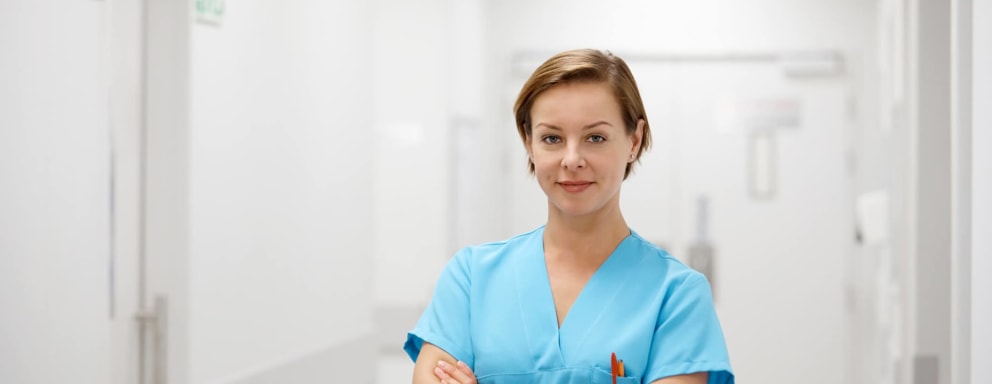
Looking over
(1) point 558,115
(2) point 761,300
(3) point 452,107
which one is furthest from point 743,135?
(1) point 558,115

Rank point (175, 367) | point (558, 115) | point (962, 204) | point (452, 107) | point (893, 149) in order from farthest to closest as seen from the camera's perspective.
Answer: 1. point (452, 107)
2. point (893, 149)
3. point (175, 367)
4. point (962, 204)
5. point (558, 115)

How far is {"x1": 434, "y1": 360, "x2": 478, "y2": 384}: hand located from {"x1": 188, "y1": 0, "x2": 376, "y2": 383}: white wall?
1.01 meters

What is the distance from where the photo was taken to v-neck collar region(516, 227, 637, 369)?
1480 millimetres

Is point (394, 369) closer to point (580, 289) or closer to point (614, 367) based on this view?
point (580, 289)

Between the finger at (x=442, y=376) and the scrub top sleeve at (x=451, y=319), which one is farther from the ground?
the scrub top sleeve at (x=451, y=319)

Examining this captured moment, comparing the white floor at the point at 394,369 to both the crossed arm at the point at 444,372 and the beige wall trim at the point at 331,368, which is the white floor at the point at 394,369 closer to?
the beige wall trim at the point at 331,368

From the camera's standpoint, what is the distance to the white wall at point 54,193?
1893 mm

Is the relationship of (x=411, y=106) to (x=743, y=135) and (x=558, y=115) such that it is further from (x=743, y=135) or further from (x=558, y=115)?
(x=558, y=115)

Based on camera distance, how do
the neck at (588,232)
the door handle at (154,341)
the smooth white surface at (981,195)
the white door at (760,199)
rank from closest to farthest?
the neck at (588,232), the smooth white surface at (981,195), the door handle at (154,341), the white door at (760,199)

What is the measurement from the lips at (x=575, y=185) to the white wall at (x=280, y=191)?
114 centimetres

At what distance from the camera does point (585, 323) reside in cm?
150

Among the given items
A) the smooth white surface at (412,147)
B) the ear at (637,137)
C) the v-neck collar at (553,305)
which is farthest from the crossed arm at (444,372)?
the smooth white surface at (412,147)

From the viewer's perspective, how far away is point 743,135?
183 inches

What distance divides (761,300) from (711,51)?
3.68 ft
